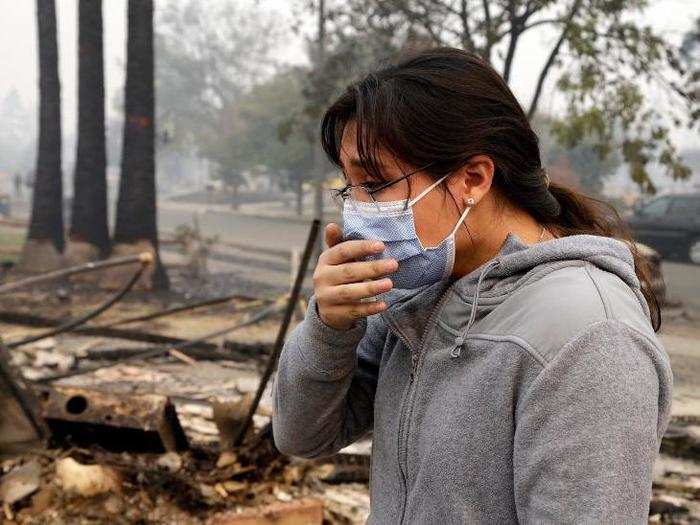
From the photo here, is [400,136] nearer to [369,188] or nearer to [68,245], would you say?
[369,188]

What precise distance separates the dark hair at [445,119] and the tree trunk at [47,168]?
8.89m

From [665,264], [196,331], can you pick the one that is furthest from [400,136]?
[665,264]

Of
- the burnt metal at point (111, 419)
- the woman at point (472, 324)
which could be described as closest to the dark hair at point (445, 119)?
the woman at point (472, 324)

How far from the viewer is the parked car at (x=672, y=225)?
11.2m

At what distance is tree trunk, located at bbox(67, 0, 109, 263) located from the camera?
8578 mm

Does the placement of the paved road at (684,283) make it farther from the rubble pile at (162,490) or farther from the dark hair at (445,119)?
the dark hair at (445,119)

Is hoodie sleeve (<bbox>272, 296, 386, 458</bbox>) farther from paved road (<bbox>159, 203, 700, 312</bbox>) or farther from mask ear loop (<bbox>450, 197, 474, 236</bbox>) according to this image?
paved road (<bbox>159, 203, 700, 312</bbox>)

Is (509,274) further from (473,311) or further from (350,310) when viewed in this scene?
(350,310)

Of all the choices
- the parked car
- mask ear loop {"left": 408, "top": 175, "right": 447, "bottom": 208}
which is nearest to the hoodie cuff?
mask ear loop {"left": 408, "top": 175, "right": 447, "bottom": 208}

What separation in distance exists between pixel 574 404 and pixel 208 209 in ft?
39.2

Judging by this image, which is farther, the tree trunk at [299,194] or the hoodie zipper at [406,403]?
the tree trunk at [299,194]

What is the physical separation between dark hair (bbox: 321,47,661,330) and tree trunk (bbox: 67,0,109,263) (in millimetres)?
8581

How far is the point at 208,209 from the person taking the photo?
12.4 m

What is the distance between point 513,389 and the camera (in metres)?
0.88
